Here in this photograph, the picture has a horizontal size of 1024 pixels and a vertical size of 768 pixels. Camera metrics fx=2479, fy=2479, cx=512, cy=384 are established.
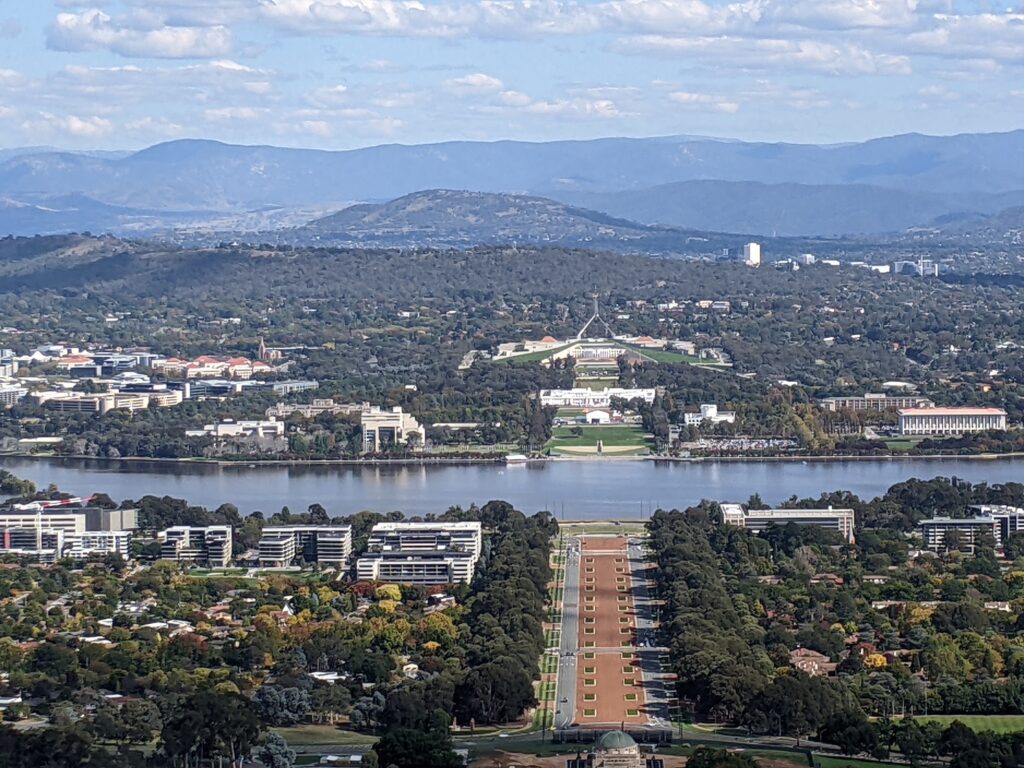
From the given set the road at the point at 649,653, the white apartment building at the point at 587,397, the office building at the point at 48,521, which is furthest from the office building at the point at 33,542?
the white apartment building at the point at 587,397

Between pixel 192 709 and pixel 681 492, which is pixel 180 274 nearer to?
pixel 681 492

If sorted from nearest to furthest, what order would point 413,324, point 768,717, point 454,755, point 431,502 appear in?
point 454,755
point 768,717
point 431,502
point 413,324

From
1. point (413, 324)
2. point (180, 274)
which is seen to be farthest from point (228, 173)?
point (413, 324)

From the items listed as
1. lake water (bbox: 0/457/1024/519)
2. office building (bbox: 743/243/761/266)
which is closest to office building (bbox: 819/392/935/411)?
lake water (bbox: 0/457/1024/519)

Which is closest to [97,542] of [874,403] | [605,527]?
[605,527]

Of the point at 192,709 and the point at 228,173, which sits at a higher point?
the point at 228,173

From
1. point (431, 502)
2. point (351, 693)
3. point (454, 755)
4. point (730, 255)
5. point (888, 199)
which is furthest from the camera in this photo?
point (888, 199)
